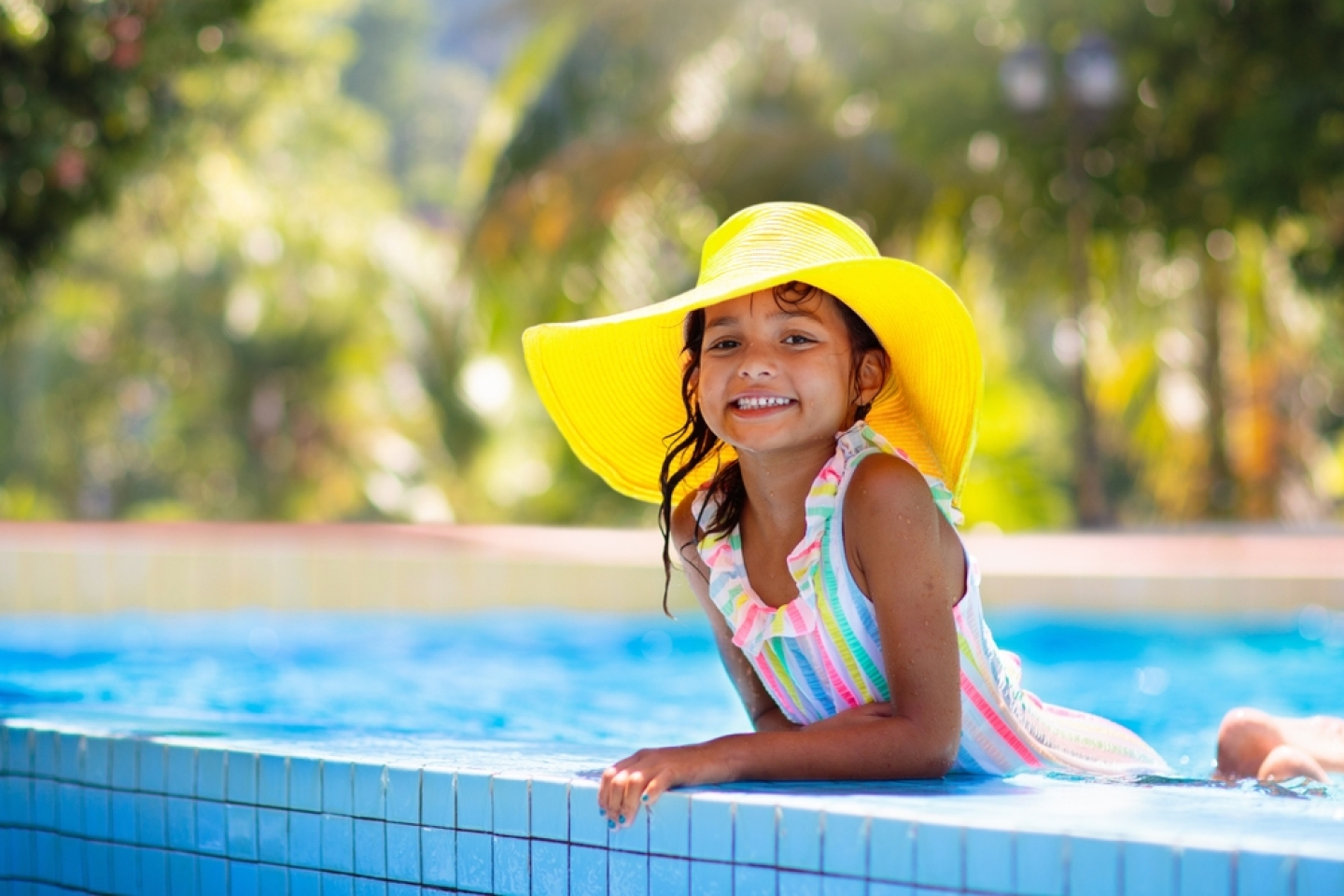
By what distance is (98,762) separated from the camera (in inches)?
120

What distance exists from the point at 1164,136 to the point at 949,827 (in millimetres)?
12678

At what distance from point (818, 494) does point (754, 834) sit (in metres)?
0.67

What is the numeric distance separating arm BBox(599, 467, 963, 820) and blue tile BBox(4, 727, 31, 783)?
1.54m

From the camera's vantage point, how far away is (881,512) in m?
2.62

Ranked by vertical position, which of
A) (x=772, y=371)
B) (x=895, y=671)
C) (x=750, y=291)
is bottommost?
(x=895, y=671)

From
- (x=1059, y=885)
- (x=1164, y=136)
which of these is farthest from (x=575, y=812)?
(x=1164, y=136)

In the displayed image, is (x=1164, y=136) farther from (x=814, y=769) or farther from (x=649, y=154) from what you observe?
(x=814, y=769)

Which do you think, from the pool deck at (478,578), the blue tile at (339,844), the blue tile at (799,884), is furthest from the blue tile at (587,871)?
the pool deck at (478,578)

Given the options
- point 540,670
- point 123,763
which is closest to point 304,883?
point 123,763

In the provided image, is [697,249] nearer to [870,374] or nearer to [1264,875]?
[870,374]

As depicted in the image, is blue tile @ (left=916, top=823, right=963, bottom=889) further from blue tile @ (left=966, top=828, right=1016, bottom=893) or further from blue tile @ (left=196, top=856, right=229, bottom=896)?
blue tile @ (left=196, top=856, right=229, bottom=896)

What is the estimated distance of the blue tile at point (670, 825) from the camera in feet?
7.71

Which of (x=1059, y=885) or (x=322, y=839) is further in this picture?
(x=322, y=839)

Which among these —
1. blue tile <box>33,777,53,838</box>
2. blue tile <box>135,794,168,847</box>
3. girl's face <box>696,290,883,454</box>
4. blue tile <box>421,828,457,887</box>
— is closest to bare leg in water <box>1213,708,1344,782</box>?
girl's face <box>696,290,883,454</box>
